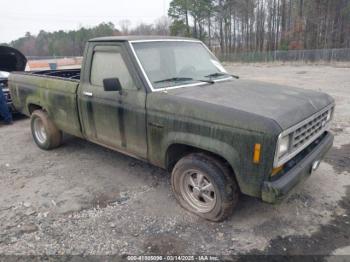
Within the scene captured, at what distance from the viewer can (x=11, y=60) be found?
920cm

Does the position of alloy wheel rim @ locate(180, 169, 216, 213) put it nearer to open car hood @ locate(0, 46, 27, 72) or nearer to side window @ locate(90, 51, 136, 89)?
side window @ locate(90, 51, 136, 89)

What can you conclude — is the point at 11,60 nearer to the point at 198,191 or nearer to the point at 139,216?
the point at 139,216

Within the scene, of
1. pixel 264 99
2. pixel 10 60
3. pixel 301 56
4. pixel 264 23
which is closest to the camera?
pixel 264 99

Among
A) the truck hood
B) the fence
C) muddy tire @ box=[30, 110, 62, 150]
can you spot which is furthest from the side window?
the fence

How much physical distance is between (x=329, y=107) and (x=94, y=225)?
3.22 m

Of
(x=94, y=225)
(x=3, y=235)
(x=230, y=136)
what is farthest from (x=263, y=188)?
(x=3, y=235)

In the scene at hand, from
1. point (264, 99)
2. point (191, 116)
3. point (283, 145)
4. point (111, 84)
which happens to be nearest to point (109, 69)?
point (111, 84)

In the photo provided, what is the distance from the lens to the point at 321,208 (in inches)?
139

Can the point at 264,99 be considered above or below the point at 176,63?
below

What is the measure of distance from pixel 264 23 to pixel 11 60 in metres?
57.0

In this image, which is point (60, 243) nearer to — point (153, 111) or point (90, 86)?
point (153, 111)

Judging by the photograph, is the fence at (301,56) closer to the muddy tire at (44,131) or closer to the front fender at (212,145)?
the muddy tire at (44,131)

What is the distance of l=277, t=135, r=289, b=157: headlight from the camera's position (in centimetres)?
258

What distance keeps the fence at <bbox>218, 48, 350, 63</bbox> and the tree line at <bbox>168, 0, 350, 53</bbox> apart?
25.5ft
